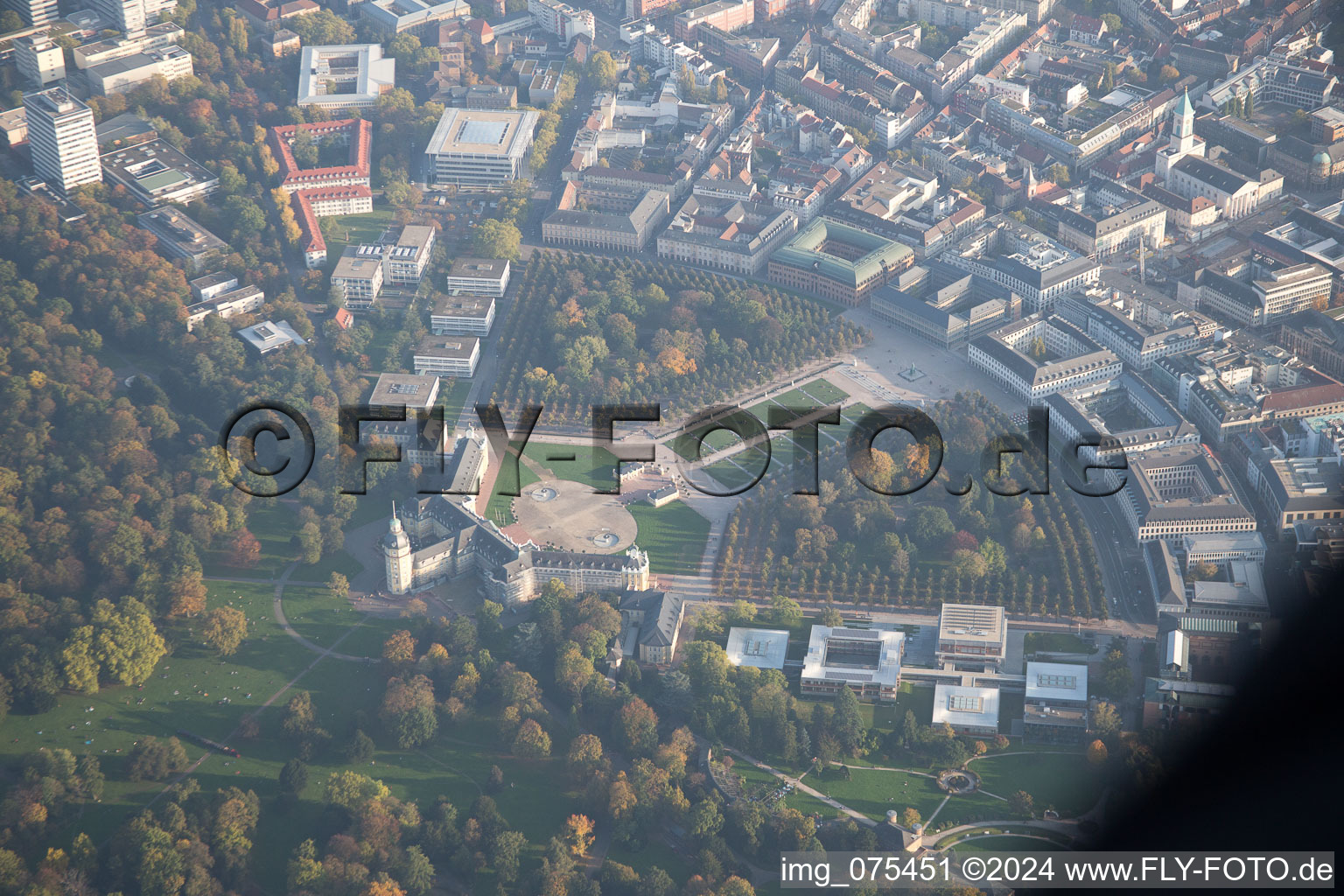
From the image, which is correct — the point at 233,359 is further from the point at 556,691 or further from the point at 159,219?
the point at 556,691

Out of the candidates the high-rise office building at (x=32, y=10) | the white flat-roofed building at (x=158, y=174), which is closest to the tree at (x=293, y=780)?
the white flat-roofed building at (x=158, y=174)

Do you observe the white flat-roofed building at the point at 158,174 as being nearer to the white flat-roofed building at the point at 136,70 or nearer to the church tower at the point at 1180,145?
the white flat-roofed building at the point at 136,70

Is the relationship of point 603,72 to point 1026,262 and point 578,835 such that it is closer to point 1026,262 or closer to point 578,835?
point 1026,262

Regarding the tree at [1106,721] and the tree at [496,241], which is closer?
the tree at [1106,721]

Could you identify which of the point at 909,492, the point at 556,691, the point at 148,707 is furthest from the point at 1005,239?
the point at 148,707

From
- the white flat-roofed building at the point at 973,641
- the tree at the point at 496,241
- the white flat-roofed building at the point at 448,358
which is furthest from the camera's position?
the tree at the point at 496,241
